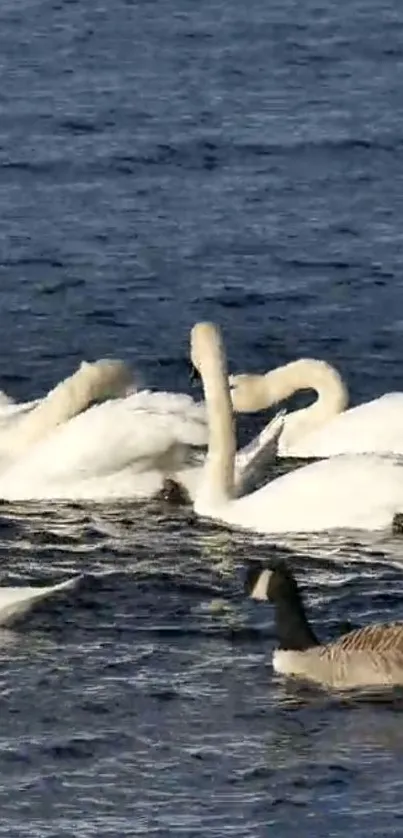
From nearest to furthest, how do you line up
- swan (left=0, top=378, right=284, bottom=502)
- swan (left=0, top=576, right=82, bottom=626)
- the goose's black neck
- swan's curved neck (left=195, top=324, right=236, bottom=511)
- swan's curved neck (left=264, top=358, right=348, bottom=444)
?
the goose's black neck
swan (left=0, top=576, right=82, bottom=626)
swan's curved neck (left=195, top=324, right=236, bottom=511)
swan (left=0, top=378, right=284, bottom=502)
swan's curved neck (left=264, top=358, right=348, bottom=444)

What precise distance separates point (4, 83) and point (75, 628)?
1286 cm

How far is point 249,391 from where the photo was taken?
1722 cm

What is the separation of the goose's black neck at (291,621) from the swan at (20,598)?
1.23m

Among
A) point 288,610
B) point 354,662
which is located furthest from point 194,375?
point 354,662

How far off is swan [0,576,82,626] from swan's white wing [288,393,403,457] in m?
3.02

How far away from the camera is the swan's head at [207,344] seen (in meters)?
16.0

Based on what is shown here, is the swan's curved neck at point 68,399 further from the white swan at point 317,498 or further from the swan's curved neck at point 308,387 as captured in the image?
the white swan at point 317,498

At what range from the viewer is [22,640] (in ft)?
43.7

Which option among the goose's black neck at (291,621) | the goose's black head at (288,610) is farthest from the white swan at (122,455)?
the goose's black neck at (291,621)

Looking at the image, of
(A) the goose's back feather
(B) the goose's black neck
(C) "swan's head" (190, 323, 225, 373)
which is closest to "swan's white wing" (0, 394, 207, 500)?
(C) "swan's head" (190, 323, 225, 373)

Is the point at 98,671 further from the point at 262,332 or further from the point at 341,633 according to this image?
the point at 262,332

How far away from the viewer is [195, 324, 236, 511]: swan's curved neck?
51.0ft

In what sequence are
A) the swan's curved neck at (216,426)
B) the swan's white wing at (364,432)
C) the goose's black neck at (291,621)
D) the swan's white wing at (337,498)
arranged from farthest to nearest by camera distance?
1. the swan's white wing at (364,432)
2. the swan's curved neck at (216,426)
3. the swan's white wing at (337,498)
4. the goose's black neck at (291,621)

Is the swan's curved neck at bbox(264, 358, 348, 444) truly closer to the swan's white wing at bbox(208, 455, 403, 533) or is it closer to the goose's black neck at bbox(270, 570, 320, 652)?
the swan's white wing at bbox(208, 455, 403, 533)
